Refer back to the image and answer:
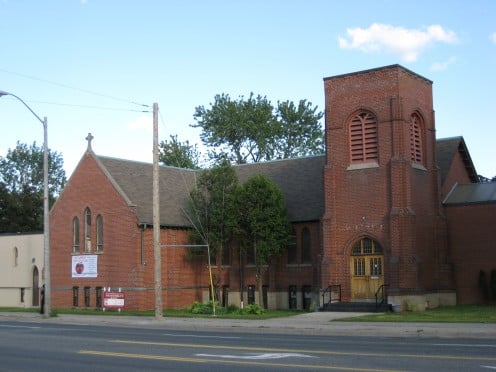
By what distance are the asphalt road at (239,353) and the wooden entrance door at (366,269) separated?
1243 cm

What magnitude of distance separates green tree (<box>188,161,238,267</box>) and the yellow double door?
6.78 metres

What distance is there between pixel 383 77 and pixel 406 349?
20346 millimetres

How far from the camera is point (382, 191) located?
1379 inches

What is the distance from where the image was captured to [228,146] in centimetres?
7019

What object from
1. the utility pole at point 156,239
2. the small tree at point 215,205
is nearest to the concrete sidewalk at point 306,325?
the utility pole at point 156,239

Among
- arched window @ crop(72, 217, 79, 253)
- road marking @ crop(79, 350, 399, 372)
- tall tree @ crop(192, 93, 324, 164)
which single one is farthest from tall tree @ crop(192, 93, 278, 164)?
road marking @ crop(79, 350, 399, 372)

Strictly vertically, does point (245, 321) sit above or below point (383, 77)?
below

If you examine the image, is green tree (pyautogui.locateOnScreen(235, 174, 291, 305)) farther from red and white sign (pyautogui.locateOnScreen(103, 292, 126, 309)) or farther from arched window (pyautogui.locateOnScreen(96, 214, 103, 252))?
arched window (pyautogui.locateOnScreen(96, 214, 103, 252))

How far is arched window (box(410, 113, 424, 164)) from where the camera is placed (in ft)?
118

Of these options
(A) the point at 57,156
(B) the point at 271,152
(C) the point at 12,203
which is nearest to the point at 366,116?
(B) the point at 271,152

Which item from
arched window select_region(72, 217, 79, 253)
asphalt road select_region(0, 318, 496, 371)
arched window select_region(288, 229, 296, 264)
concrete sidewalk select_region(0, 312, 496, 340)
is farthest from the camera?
arched window select_region(72, 217, 79, 253)

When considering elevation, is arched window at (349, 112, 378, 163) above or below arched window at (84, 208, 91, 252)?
above

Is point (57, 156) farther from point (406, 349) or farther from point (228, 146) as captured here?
point (406, 349)

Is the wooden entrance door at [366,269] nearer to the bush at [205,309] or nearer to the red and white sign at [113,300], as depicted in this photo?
the bush at [205,309]
